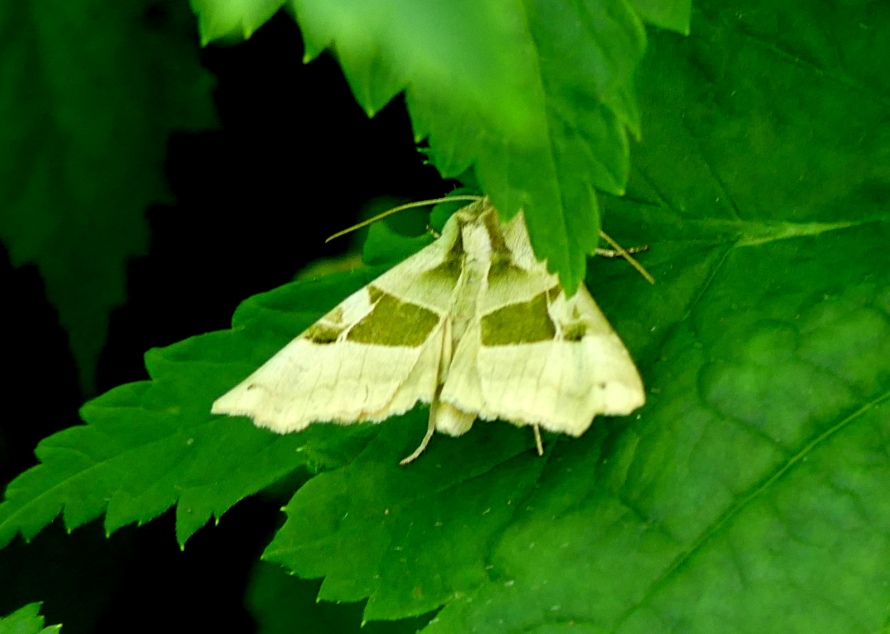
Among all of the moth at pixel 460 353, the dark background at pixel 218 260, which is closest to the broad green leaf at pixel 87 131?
the dark background at pixel 218 260

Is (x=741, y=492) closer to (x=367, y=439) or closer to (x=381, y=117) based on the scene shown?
(x=367, y=439)

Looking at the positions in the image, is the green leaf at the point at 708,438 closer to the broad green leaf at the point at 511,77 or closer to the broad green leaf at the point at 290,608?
the broad green leaf at the point at 511,77

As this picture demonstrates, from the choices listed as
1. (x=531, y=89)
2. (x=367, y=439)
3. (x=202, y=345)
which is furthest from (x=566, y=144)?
(x=202, y=345)

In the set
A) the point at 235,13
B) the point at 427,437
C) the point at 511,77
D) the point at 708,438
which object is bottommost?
the point at 708,438

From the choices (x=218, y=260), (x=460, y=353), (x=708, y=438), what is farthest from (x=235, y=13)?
(x=218, y=260)

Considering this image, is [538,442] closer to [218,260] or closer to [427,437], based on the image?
[427,437]

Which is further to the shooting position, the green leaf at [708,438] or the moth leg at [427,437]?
the moth leg at [427,437]

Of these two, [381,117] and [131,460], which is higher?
[381,117]
